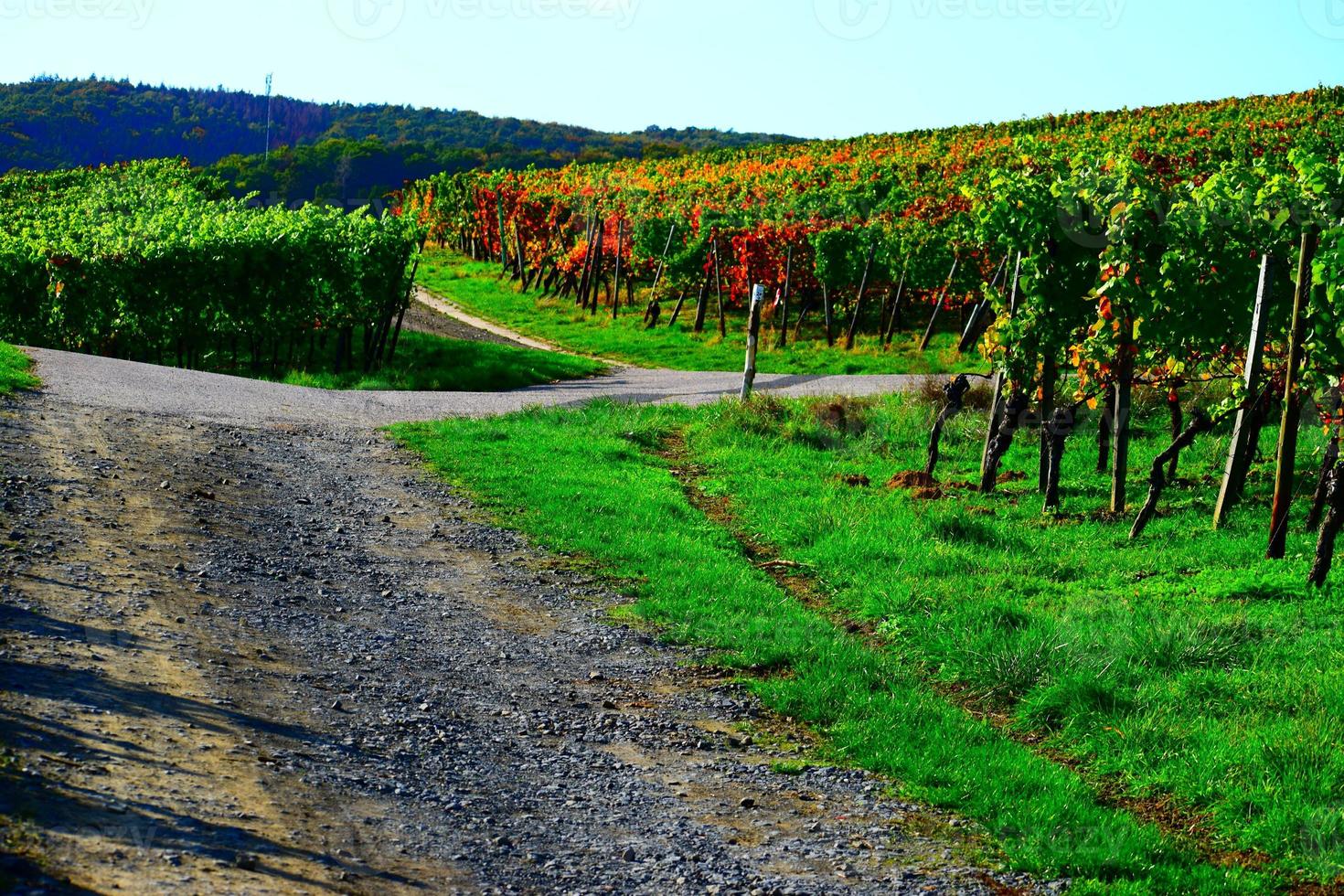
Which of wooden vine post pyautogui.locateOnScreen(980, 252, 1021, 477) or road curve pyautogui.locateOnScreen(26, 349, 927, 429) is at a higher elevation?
wooden vine post pyautogui.locateOnScreen(980, 252, 1021, 477)

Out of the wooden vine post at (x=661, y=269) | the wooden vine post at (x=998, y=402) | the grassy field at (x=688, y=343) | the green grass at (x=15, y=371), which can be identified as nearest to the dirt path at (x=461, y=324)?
the grassy field at (x=688, y=343)

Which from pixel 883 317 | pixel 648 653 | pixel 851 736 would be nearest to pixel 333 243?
pixel 883 317

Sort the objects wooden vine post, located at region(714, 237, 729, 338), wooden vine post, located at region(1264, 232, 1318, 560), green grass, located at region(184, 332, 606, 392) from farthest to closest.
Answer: wooden vine post, located at region(714, 237, 729, 338), green grass, located at region(184, 332, 606, 392), wooden vine post, located at region(1264, 232, 1318, 560)

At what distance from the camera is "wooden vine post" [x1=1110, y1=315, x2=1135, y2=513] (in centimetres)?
1264

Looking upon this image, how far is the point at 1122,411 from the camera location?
12773 mm

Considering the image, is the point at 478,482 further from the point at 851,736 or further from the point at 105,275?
the point at 105,275

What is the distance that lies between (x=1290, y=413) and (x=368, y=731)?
25.3ft

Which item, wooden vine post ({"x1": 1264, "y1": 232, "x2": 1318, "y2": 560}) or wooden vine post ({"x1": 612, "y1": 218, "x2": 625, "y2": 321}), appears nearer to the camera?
wooden vine post ({"x1": 1264, "y1": 232, "x2": 1318, "y2": 560})

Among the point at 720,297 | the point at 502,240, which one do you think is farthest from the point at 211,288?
the point at 502,240

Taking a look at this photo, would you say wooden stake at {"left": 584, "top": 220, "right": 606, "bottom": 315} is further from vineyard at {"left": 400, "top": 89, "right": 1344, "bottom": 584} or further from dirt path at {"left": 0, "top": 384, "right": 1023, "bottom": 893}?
dirt path at {"left": 0, "top": 384, "right": 1023, "bottom": 893}

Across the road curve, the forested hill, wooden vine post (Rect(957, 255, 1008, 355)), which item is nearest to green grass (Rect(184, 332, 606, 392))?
the road curve

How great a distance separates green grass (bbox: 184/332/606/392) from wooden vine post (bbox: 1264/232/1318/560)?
15.7m

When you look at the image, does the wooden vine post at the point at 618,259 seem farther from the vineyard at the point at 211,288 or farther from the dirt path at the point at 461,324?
the vineyard at the point at 211,288

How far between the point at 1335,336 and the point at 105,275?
21159 millimetres
